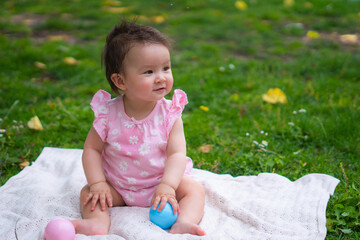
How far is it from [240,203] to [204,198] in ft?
0.86

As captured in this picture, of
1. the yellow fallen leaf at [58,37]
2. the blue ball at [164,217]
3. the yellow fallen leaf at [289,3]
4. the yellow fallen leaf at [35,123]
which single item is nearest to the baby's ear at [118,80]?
the blue ball at [164,217]

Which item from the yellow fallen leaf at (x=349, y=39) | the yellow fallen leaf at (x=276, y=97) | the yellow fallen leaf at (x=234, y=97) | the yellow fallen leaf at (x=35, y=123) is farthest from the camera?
the yellow fallen leaf at (x=349, y=39)

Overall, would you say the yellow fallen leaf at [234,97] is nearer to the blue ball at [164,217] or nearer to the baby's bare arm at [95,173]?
the baby's bare arm at [95,173]

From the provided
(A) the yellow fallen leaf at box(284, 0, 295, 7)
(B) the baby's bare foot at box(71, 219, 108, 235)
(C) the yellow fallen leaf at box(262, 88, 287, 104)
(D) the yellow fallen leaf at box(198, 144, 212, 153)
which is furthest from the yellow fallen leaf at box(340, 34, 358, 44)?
(B) the baby's bare foot at box(71, 219, 108, 235)

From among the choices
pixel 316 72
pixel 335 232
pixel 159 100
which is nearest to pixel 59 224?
pixel 159 100

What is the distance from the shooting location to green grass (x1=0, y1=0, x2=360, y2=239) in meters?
2.75

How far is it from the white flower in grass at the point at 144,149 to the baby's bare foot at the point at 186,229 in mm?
412

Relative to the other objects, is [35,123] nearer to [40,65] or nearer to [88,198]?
[88,198]

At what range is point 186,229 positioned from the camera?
1.90 metres

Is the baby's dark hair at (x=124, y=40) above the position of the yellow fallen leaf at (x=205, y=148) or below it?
above

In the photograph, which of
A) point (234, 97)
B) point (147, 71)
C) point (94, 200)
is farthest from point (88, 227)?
point (234, 97)

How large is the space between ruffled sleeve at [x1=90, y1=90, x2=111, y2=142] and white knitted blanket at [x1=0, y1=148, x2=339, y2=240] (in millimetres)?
435

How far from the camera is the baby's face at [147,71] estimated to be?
1.96 m

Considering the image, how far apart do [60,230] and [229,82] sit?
2640 millimetres
